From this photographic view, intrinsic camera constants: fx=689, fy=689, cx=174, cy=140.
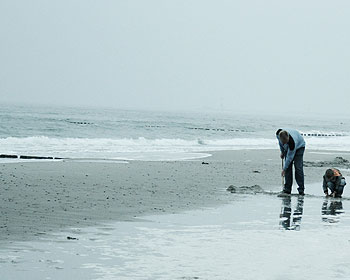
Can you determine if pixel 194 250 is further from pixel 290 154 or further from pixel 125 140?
pixel 125 140

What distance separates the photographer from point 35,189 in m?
12.0

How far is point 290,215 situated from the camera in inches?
391

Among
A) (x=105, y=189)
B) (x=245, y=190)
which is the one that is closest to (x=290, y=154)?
(x=245, y=190)

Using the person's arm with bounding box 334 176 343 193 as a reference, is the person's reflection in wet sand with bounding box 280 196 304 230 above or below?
below

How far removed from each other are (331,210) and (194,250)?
422cm

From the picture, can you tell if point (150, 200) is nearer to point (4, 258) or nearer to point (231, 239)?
point (231, 239)

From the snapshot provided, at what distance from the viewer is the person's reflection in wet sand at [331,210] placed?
9.61 metres

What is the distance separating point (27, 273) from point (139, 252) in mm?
1359

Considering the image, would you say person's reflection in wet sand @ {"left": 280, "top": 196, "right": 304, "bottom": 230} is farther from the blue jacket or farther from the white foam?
the white foam

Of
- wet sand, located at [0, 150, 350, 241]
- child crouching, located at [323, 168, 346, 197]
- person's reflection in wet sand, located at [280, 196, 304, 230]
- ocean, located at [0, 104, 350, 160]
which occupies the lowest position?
ocean, located at [0, 104, 350, 160]

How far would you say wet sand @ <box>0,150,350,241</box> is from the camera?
8.94m

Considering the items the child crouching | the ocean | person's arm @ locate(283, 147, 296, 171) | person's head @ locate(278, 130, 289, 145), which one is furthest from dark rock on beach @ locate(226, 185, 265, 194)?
the ocean

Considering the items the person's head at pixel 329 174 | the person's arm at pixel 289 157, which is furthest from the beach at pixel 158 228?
the person's arm at pixel 289 157

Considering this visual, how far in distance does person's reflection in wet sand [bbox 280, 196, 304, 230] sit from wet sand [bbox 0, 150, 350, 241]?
3.56ft
